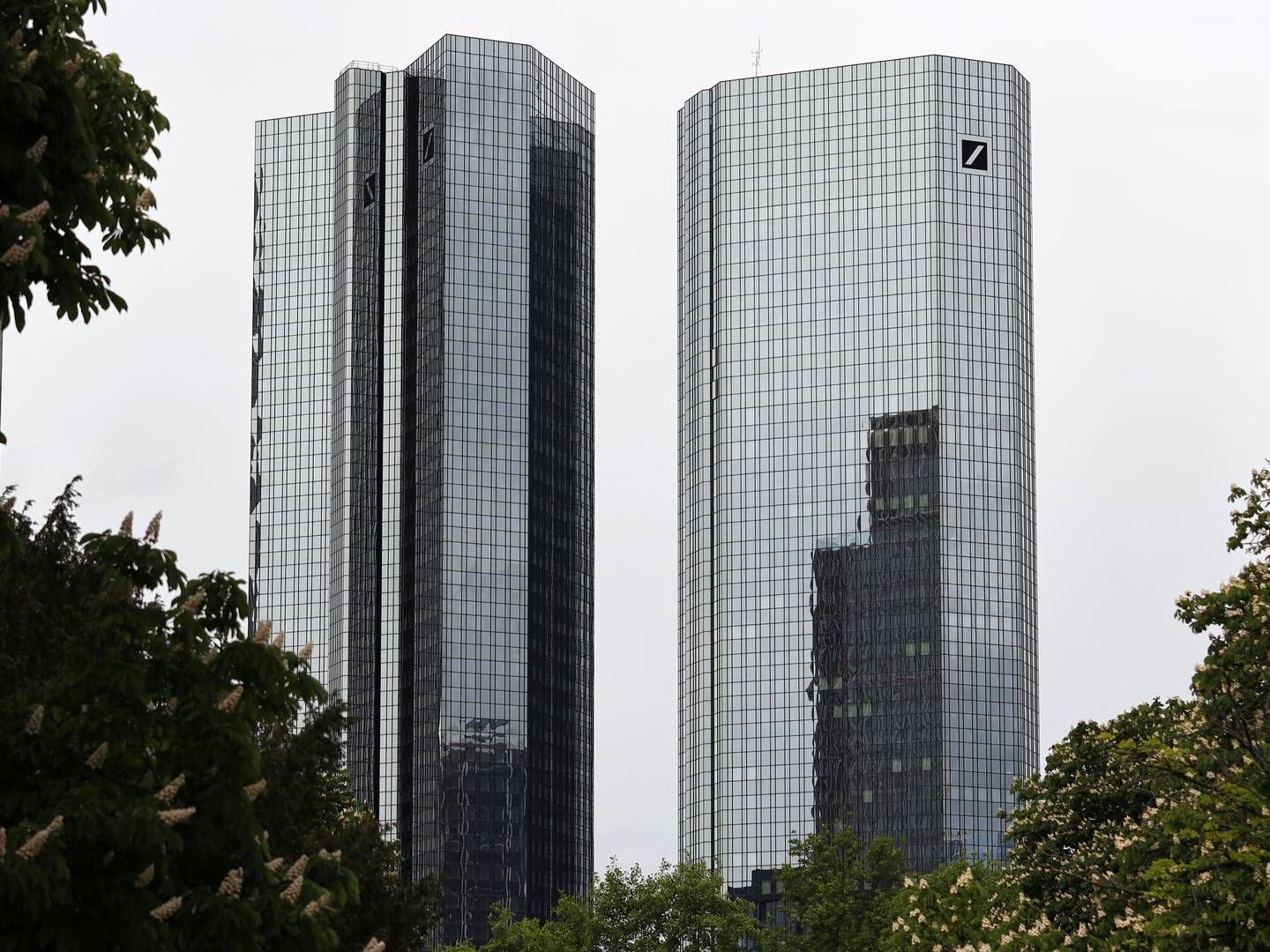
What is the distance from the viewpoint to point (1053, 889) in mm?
56188

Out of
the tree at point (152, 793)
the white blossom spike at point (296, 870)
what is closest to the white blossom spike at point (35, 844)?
the tree at point (152, 793)

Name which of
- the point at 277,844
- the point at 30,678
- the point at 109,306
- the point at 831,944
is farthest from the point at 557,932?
the point at 109,306

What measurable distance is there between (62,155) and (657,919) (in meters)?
104

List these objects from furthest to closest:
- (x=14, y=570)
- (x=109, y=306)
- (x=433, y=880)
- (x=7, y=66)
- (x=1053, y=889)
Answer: (x=1053, y=889)
(x=433, y=880)
(x=14, y=570)
(x=109, y=306)
(x=7, y=66)

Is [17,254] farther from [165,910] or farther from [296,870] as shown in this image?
[296,870]

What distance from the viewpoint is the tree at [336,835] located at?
38750mm

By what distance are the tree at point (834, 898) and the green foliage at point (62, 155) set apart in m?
93.3

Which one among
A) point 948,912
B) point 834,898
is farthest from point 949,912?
point 834,898

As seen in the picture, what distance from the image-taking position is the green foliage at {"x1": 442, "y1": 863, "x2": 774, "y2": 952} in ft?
381

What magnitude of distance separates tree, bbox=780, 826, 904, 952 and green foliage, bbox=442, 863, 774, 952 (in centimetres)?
344

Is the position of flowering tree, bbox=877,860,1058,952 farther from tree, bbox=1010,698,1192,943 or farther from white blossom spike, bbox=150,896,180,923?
white blossom spike, bbox=150,896,180,923

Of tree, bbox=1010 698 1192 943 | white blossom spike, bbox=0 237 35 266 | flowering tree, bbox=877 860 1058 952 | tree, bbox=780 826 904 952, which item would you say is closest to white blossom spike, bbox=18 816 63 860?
white blossom spike, bbox=0 237 35 266

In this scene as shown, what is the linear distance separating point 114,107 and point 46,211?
181cm

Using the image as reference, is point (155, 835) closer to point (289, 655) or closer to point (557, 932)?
point (289, 655)
